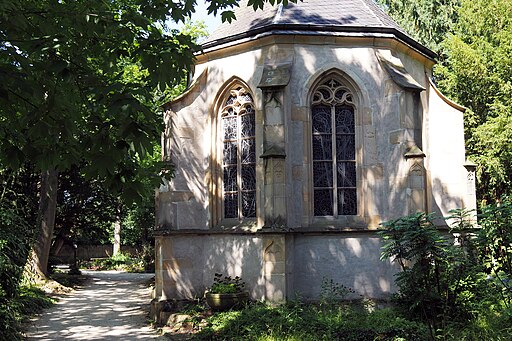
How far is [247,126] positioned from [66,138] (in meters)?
8.46

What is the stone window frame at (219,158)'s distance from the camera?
12.4 metres

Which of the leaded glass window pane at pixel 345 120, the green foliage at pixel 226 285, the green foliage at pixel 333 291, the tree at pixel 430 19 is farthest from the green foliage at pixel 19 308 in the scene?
the tree at pixel 430 19

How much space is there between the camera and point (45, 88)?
4605 mm

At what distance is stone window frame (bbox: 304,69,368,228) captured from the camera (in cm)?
1183

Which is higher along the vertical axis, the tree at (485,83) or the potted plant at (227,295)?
the tree at (485,83)

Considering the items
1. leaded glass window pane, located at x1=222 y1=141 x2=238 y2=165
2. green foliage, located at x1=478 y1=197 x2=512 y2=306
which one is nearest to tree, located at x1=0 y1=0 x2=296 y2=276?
green foliage, located at x1=478 y1=197 x2=512 y2=306

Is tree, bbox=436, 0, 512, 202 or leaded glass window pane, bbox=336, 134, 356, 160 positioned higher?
tree, bbox=436, 0, 512, 202

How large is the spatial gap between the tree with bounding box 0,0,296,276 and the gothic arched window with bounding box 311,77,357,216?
655 cm

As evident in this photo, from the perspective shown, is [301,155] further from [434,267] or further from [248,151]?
[434,267]

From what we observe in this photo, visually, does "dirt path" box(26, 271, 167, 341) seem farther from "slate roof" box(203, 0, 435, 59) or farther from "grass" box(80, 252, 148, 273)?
"grass" box(80, 252, 148, 273)

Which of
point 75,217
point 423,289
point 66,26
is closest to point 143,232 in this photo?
point 75,217

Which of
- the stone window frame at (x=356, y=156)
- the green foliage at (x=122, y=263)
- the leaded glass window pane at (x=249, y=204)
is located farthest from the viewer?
the green foliage at (x=122, y=263)

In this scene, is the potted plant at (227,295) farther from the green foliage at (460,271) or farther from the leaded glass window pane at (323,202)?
the green foliage at (460,271)

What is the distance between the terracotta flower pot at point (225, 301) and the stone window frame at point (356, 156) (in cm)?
221
